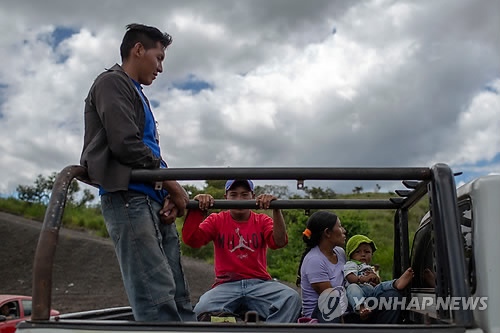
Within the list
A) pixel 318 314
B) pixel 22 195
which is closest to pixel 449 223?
pixel 318 314

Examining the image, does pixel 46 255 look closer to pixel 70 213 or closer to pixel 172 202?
pixel 172 202

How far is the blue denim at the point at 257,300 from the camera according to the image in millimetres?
3055

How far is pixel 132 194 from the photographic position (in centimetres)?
231

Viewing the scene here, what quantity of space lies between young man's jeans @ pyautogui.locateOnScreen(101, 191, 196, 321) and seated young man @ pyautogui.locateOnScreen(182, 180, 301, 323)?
0.75 meters

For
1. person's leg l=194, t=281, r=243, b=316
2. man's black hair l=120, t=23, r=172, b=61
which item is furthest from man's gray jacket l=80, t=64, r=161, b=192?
person's leg l=194, t=281, r=243, b=316

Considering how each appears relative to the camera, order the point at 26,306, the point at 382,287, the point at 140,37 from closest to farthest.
→ the point at 140,37
the point at 382,287
the point at 26,306

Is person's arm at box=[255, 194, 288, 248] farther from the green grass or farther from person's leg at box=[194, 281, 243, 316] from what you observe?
the green grass

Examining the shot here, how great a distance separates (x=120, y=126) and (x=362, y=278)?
177 cm

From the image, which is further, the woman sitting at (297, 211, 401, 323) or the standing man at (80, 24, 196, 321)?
the woman sitting at (297, 211, 401, 323)

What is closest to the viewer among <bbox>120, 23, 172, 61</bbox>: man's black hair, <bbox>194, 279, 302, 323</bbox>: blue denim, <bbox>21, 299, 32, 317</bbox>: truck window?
<bbox>120, 23, 172, 61</bbox>: man's black hair

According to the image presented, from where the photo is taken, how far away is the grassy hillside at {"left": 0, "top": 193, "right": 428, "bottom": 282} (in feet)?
30.8

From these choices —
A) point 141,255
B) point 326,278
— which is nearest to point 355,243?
point 326,278

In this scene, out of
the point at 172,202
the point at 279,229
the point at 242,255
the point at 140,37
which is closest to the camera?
the point at 172,202

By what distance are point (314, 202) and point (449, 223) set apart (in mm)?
1217
